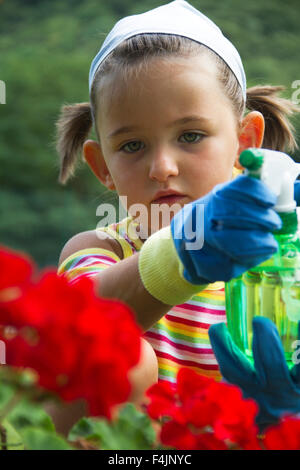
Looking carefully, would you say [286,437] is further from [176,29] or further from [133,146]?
[176,29]

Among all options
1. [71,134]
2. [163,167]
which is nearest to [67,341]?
[163,167]

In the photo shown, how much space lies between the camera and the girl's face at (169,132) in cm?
145

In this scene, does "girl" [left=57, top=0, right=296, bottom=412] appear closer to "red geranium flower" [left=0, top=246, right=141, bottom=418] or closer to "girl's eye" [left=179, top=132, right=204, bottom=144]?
"girl's eye" [left=179, top=132, right=204, bottom=144]

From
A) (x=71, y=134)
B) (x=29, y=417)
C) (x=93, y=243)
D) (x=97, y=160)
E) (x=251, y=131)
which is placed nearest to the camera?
(x=29, y=417)

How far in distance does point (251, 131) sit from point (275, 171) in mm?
767

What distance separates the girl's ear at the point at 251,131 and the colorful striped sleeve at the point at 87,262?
0.39 m

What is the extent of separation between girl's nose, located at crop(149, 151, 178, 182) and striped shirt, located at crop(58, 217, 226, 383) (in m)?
0.20

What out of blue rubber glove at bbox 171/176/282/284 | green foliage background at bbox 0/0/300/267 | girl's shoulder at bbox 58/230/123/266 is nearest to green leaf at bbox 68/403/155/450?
blue rubber glove at bbox 171/176/282/284

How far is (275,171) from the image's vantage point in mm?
980

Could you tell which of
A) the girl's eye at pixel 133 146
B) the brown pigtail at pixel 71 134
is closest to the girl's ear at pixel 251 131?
the girl's eye at pixel 133 146

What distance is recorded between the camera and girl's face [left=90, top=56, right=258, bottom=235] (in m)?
1.45

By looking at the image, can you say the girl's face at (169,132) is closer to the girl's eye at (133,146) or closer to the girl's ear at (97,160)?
the girl's eye at (133,146)
